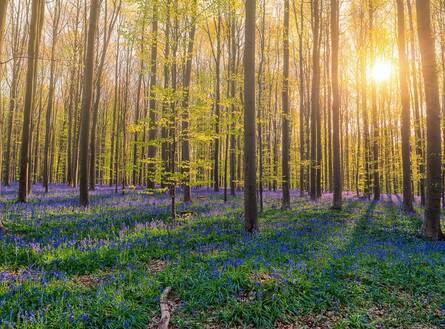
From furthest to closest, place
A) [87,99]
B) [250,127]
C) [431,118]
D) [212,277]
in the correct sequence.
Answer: [87,99] → [431,118] → [250,127] → [212,277]

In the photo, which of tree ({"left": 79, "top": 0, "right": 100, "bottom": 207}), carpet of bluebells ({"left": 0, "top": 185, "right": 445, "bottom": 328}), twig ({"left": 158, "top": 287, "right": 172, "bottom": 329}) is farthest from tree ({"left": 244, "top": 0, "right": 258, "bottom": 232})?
tree ({"left": 79, "top": 0, "right": 100, "bottom": 207})

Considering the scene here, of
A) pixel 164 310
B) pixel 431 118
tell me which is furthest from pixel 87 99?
pixel 431 118

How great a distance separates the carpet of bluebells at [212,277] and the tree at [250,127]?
81 centimetres

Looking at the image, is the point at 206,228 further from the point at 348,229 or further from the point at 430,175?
the point at 430,175

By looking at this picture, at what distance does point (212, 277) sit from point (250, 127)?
522cm

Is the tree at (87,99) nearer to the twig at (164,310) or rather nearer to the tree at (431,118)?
the twig at (164,310)

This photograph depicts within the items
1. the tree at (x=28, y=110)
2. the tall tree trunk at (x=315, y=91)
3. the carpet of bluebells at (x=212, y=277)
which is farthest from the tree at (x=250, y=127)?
the tall tree trunk at (x=315, y=91)

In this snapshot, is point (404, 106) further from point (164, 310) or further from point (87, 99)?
point (164, 310)

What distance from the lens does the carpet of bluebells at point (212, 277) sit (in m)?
4.32

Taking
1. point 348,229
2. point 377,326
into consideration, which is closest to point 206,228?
point 348,229

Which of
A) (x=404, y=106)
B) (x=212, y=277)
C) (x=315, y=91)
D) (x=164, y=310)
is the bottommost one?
(x=164, y=310)

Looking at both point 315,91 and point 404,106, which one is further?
point 315,91

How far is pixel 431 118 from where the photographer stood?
9.65 meters

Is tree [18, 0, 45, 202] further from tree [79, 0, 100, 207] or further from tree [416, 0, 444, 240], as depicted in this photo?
tree [416, 0, 444, 240]
